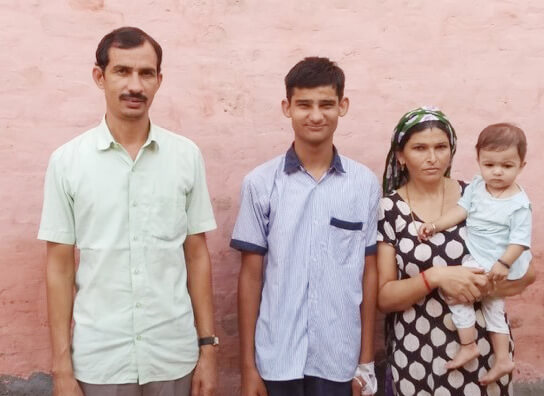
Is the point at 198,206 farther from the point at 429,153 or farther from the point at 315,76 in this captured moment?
the point at 429,153

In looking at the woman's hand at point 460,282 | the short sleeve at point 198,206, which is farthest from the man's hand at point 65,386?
the woman's hand at point 460,282

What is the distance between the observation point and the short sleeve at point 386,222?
2.93 m

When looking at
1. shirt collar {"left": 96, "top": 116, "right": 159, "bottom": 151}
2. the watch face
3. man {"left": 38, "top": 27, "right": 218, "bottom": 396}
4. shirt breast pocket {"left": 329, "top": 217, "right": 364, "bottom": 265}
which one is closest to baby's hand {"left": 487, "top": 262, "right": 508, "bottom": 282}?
shirt breast pocket {"left": 329, "top": 217, "right": 364, "bottom": 265}

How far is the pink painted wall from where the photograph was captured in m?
3.24

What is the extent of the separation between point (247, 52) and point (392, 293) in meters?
1.36

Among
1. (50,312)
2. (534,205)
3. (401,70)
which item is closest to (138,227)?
(50,312)

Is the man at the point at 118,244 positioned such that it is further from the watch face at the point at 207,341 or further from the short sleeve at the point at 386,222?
the short sleeve at the point at 386,222

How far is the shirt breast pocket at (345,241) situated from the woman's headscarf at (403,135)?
306 mm

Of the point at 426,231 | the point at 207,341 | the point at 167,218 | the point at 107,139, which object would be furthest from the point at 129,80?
the point at 426,231

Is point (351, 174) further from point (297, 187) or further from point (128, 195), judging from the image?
point (128, 195)

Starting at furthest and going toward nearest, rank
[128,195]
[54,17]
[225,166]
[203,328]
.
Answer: [225,166], [54,17], [203,328], [128,195]

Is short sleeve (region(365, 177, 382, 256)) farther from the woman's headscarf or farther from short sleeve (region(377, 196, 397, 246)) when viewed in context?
the woman's headscarf

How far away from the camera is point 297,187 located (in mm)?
2941

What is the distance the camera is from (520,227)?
2.75m
